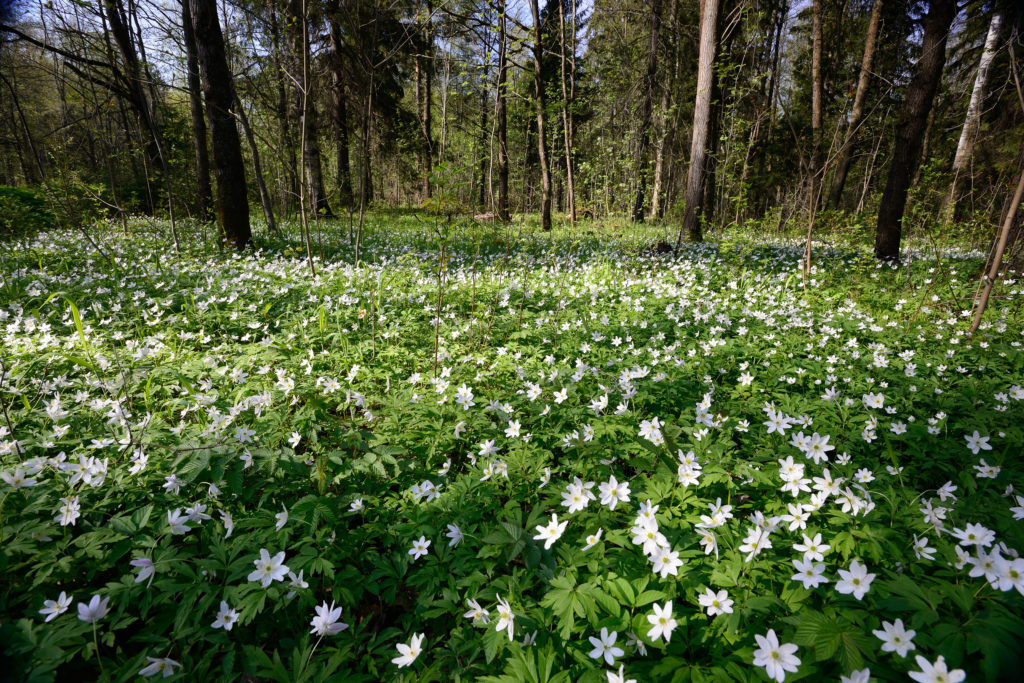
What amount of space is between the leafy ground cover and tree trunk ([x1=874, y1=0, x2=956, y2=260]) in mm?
4270

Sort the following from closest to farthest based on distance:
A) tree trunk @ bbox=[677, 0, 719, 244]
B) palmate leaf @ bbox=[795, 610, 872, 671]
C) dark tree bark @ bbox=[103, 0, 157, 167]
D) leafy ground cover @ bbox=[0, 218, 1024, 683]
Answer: palmate leaf @ bbox=[795, 610, 872, 671], leafy ground cover @ bbox=[0, 218, 1024, 683], dark tree bark @ bbox=[103, 0, 157, 167], tree trunk @ bbox=[677, 0, 719, 244]

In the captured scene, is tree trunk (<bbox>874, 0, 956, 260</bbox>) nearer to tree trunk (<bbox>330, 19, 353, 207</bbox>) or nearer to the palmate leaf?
the palmate leaf

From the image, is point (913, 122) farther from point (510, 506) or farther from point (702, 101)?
point (510, 506)

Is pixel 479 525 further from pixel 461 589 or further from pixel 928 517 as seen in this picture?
pixel 928 517

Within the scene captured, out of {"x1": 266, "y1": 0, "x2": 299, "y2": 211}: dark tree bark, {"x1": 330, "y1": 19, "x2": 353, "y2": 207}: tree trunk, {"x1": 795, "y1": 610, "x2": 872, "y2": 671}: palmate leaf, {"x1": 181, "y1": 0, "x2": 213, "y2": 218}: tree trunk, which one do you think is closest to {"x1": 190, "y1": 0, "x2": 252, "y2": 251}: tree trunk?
{"x1": 181, "y1": 0, "x2": 213, "y2": 218}: tree trunk

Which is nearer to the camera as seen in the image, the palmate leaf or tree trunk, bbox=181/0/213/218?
the palmate leaf

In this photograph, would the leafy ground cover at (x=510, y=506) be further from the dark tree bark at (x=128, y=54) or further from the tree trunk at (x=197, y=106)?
the tree trunk at (x=197, y=106)

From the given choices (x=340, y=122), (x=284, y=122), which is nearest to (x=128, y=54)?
(x=284, y=122)

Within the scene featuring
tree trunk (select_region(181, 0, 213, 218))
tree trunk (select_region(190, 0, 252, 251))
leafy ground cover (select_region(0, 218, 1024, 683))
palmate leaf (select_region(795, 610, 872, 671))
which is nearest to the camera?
palmate leaf (select_region(795, 610, 872, 671))

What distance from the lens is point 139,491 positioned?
1.92 metres

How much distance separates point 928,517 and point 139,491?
11.4ft

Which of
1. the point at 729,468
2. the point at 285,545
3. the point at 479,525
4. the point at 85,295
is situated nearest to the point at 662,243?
the point at 729,468

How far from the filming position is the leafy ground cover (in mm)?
1322

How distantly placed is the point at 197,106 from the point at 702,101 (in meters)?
11.9
